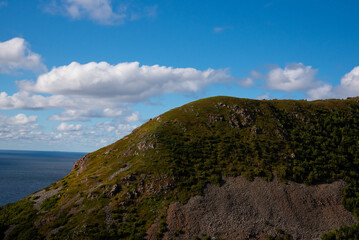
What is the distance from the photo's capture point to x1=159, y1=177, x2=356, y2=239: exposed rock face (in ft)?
141

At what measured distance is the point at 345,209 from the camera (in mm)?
48375

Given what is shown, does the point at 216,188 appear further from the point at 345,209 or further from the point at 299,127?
the point at 299,127

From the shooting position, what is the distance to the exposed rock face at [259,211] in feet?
141

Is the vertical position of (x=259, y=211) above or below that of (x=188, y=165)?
below

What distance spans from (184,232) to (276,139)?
4105 cm

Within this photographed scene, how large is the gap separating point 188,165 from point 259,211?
20738 mm

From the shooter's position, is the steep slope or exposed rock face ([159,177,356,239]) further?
the steep slope

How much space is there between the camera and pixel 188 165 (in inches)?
2414

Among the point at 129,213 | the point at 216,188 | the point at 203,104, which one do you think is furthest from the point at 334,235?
the point at 203,104

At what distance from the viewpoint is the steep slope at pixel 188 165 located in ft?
156

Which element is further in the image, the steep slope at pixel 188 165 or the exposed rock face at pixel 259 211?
the steep slope at pixel 188 165

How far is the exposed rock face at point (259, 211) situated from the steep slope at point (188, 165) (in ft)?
5.78

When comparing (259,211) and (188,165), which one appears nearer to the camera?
(259,211)

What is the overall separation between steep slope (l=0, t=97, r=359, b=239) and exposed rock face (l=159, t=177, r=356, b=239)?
1.76m
